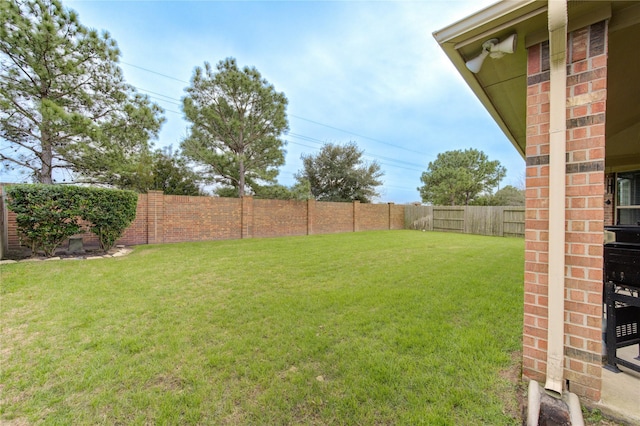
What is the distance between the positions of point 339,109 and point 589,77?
68.7 ft

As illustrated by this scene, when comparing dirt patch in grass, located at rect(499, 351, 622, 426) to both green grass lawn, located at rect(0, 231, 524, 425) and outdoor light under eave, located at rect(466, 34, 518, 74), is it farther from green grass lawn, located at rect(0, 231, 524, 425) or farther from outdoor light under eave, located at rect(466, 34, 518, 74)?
outdoor light under eave, located at rect(466, 34, 518, 74)

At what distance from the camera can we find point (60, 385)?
6.06 ft

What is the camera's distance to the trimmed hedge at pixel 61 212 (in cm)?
559

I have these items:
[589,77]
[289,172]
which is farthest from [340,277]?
[289,172]

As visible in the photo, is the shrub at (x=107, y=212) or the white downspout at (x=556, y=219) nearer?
the white downspout at (x=556, y=219)

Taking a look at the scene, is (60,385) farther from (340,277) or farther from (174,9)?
(174,9)

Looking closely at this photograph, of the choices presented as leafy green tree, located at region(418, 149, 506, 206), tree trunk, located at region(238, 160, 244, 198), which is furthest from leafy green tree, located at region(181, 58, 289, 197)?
leafy green tree, located at region(418, 149, 506, 206)

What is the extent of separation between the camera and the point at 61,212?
6008 mm

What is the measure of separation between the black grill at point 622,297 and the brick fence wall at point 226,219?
1031 cm

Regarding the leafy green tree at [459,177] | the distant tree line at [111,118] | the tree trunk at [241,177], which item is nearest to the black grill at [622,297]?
the distant tree line at [111,118]

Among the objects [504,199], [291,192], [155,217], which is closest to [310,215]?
[291,192]

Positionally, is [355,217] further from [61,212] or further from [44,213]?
[44,213]

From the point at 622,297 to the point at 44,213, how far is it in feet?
29.6

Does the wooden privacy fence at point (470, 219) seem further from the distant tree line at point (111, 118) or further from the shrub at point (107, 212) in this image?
the shrub at point (107, 212)
